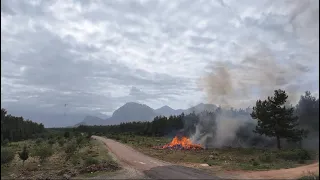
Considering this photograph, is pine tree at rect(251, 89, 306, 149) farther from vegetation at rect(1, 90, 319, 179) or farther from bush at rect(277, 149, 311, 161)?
bush at rect(277, 149, 311, 161)

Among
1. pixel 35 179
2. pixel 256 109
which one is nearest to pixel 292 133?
pixel 256 109

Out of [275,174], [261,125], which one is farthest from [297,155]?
[261,125]

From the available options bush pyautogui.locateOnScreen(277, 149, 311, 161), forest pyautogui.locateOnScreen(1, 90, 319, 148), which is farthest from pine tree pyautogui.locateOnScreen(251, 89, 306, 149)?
bush pyautogui.locateOnScreen(277, 149, 311, 161)

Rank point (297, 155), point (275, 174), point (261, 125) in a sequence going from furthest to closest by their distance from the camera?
point (261, 125)
point (297, 155)
point (275, 174)

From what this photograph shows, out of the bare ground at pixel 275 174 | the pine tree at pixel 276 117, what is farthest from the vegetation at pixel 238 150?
the bare ground at pixel 275 174

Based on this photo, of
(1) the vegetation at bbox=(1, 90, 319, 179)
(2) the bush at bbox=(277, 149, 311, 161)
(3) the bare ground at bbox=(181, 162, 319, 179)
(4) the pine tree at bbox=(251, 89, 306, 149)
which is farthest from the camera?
(4) the pine tree at bbox=(251, 89, 306, 149)

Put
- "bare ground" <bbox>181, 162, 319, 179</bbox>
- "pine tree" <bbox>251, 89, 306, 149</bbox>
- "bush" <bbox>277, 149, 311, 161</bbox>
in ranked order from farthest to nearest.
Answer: "pine tree" <bbox>251, 89, 306, 149</bbox>
"bush" <bbox>277, 149, 311, 161</bbox>
"bare ground" <bbox>181, 162, 319, 179</bbox>

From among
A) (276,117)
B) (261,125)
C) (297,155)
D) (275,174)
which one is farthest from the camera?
(261,125)

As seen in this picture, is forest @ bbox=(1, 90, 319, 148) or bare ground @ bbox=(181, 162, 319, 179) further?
forest @ bbox=(1, 90, 319, 148)

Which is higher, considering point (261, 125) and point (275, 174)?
point (261, 125)

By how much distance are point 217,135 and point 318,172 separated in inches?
2042

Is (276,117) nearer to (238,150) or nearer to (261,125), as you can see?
(261,125)

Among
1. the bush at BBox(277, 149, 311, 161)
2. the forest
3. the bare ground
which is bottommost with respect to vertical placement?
the bare ground

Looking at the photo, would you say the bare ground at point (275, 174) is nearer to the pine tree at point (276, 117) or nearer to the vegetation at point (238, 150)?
the vegetation at point (238, 150)
